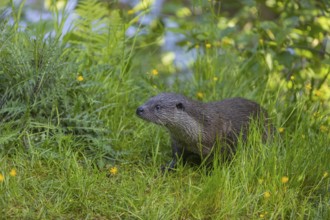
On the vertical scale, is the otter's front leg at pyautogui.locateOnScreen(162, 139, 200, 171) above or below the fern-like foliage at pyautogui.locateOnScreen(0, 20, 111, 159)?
below

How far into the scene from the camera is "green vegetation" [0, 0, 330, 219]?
4375 mm

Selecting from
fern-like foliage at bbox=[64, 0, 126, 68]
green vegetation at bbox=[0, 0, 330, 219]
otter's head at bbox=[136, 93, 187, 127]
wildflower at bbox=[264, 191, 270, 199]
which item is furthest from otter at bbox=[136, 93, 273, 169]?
fern-like foliage at bbox=[64, 0, 126, 68]

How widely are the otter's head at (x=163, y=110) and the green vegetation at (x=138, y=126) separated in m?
0.23

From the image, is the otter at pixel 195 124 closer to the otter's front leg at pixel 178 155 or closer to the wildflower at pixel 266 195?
the otter's front leg at pixel 178 155

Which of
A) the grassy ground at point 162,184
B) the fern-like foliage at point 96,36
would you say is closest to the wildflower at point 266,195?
the grassy ground at point 162,184

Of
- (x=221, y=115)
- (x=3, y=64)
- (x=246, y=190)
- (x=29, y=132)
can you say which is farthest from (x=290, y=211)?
(x=3, y=64)

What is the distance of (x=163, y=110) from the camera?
17.3 ft

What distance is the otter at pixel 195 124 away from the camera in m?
5.21

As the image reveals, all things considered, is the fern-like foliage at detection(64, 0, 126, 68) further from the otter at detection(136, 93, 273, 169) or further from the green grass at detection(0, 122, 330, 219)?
the green grass at detection(0, 122, 330, 219)

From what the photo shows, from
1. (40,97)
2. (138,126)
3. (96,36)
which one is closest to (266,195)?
(138,126)

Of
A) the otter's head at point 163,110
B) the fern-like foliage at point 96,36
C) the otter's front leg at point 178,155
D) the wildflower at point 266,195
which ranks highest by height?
the fern-like foliage at point 96,36

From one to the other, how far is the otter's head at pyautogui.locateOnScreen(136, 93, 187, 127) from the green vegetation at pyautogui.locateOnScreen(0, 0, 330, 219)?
9.0 inches

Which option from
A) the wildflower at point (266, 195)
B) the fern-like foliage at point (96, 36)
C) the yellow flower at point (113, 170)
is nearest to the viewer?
the wildflower at point (266, 195)

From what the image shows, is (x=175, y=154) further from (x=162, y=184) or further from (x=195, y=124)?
(x=162, y=184)
